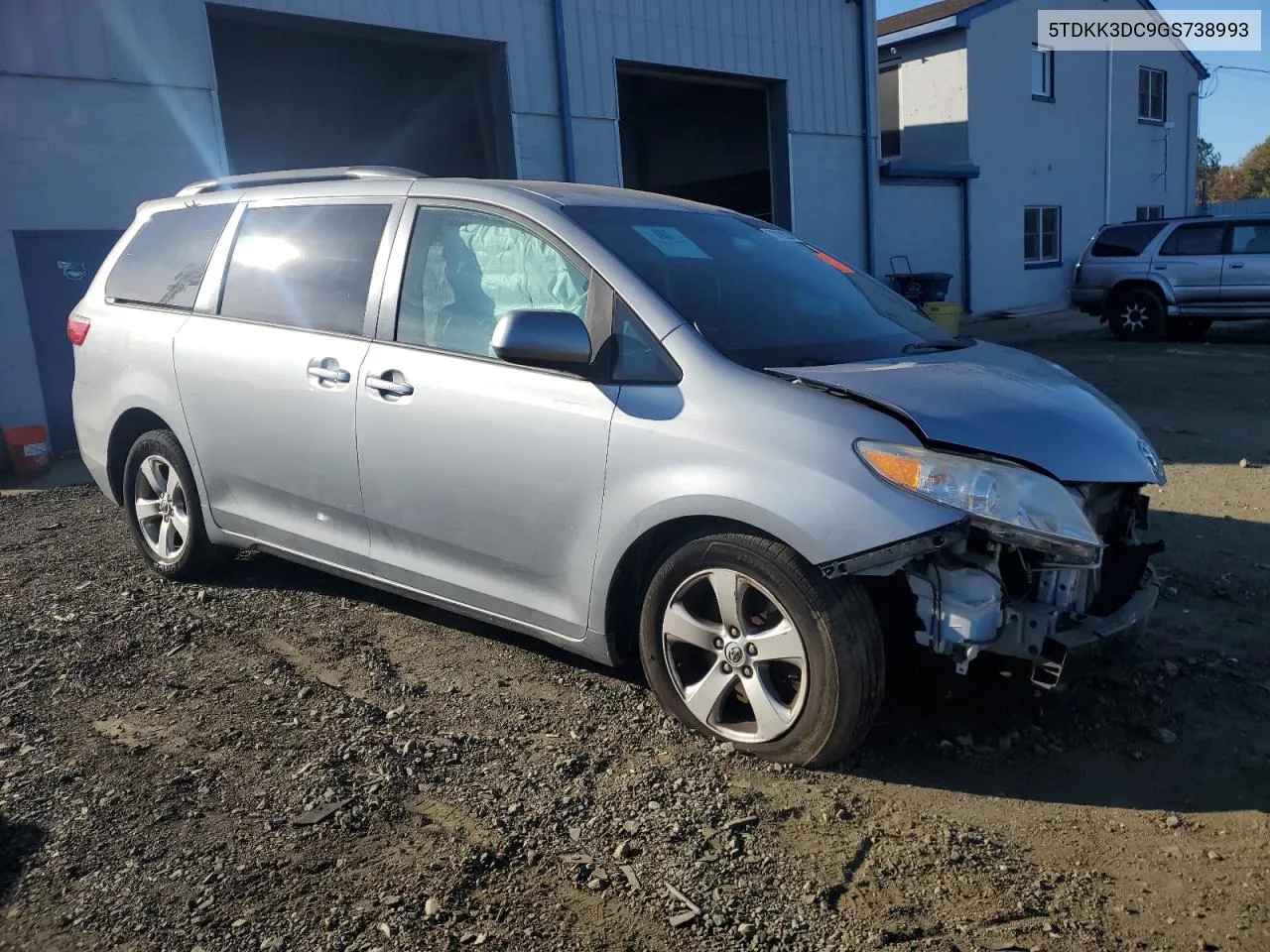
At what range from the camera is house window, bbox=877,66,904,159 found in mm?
21578

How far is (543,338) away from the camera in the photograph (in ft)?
10.6

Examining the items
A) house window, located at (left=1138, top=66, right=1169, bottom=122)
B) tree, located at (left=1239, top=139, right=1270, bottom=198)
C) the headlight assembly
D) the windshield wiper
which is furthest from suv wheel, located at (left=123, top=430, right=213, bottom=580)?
tree, located at (left=1239, top=139, right=1270, bottom=198)

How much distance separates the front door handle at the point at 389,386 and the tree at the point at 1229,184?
3070 inches

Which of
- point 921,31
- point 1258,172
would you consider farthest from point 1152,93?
point 1258,172

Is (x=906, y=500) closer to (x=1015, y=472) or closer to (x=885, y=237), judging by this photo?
(x=1015, y=472)

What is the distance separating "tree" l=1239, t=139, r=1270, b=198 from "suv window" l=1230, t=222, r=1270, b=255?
62687 mm

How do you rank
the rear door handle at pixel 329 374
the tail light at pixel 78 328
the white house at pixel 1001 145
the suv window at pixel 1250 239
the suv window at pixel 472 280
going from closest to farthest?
1. the suv window at pixel 472 280
2. the rear door handle at pixel 329 374
3. the tail light at pixel 78 328
4. the suv window at pixel 1250 239
5. the white house at pixel 1001 145

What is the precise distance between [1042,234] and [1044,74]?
336 centimetres

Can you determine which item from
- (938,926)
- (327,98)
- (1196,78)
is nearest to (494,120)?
(327,98)

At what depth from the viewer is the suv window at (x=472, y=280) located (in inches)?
142

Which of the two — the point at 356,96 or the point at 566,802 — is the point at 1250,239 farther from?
the point at 566,802

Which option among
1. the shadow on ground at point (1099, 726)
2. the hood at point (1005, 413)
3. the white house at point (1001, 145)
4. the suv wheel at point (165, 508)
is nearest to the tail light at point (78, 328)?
the suv wheel at point (165, 508)

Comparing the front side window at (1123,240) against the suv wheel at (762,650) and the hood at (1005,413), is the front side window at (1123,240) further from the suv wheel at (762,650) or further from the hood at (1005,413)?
the suv wheel at (762,650)

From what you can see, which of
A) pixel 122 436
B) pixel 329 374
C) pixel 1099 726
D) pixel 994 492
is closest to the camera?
pixel 994 492
